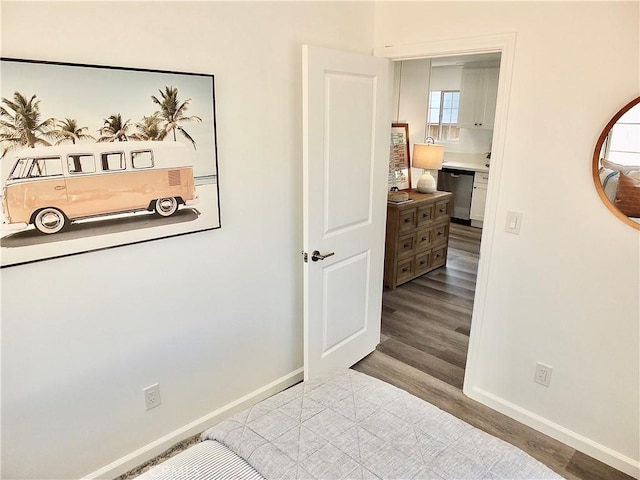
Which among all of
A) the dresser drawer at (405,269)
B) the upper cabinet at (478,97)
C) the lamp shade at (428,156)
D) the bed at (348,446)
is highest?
the upper cabinet at (478,97)

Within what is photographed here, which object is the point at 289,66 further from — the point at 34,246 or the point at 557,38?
the point at 34,246

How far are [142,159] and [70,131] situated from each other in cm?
27

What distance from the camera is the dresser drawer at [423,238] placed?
14.2 feet

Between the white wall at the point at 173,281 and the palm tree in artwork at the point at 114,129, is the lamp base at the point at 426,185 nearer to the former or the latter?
the white wall at the point at 173,281

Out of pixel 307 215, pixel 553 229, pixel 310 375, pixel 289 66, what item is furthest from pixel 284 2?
pixel 310 375

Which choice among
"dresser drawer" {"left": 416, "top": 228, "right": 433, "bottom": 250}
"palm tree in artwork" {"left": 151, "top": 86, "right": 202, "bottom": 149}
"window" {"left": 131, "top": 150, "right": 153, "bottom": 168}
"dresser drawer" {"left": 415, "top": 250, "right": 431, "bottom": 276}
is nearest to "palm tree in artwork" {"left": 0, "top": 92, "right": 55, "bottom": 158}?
"window" {"left": 131, "top": 150, "right": 153, "bottom": 168}

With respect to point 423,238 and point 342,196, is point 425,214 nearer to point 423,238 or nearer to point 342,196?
point 423,238

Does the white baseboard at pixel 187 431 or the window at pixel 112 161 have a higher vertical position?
the window at pixel 112 161

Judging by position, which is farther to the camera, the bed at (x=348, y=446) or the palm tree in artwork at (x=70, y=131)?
the palm tree in artwork at (x=70, y=131)

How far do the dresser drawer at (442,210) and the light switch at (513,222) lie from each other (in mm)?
2237

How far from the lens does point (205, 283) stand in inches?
83.2

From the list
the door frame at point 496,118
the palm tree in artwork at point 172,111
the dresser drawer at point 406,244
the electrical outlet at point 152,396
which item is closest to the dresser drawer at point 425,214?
the dresser drawer at point 406,244

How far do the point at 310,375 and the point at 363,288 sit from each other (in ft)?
2.13

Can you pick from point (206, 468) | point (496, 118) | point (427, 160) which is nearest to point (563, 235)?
point (496, 118)
